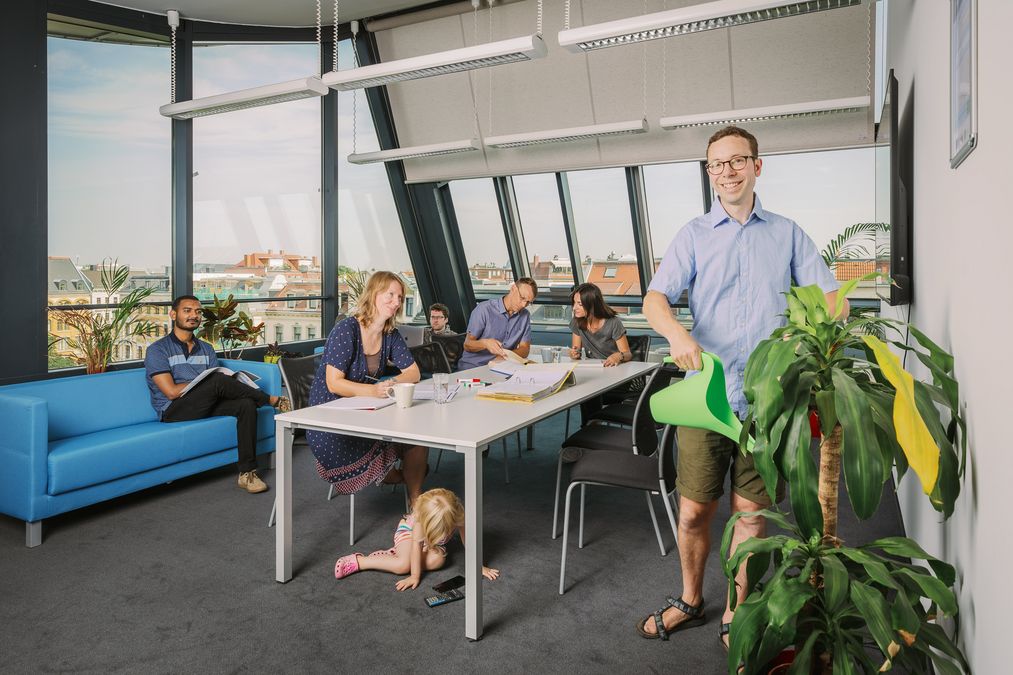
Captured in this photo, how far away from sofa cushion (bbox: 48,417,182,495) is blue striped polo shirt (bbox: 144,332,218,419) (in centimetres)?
22

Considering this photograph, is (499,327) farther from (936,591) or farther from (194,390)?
(936,591)

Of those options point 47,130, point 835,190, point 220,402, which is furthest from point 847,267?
point 47,130

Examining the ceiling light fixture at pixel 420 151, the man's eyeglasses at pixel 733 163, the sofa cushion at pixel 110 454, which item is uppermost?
the ceiling light fixture at pixel 420 151

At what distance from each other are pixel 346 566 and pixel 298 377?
1257 mm

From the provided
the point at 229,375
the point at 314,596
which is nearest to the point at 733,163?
the point at 314,596

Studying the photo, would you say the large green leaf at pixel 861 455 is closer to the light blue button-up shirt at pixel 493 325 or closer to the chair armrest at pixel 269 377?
the light blue button-up shirt at pixel 493 325

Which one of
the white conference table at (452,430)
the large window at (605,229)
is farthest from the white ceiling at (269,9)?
the white conference table at (452,430)

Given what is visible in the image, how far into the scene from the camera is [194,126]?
21.9 ft

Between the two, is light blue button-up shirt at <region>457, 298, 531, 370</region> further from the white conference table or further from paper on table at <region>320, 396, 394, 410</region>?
paper on table at <region>320, 396, 394, 410</region>

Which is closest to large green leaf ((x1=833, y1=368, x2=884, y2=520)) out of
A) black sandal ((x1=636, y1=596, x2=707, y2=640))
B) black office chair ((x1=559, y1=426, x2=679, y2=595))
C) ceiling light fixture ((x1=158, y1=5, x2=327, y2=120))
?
black sandal ((x1=636, y1=596, x2=707, y2=640))

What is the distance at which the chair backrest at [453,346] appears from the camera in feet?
18.7

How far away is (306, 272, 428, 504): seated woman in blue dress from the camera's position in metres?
3.49

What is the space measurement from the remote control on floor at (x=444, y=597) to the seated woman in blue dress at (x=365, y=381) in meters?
0.79

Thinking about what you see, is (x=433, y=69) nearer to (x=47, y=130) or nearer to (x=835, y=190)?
(x=47, y=130)
